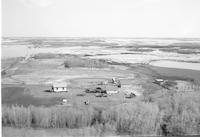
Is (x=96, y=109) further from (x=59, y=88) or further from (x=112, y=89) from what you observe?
(x=59, y=88)

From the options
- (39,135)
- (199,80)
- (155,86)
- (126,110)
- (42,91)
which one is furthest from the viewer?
(199,80)

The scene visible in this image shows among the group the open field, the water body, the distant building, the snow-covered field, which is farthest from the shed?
the snow-covered field

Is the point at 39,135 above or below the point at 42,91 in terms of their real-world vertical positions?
below

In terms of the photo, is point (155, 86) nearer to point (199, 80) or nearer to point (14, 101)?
point (199, 80)

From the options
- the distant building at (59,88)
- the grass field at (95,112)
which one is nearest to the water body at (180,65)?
the grass field at (95,112)

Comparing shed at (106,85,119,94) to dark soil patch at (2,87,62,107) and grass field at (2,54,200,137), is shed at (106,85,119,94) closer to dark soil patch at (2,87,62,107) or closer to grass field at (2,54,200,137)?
grass field at (2,54,200,137)

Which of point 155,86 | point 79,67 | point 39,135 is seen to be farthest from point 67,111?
point 79,67

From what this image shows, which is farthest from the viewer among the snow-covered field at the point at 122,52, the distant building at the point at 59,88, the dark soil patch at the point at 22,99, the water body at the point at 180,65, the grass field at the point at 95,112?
the snow-covered field at the point at 122,52

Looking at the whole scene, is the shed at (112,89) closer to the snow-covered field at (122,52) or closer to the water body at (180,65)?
the water body at (180,65)

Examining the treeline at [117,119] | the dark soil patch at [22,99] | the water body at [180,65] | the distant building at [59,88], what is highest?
the water body at [180,65]
